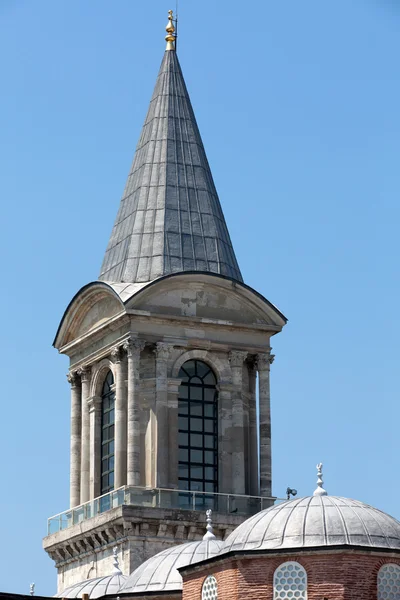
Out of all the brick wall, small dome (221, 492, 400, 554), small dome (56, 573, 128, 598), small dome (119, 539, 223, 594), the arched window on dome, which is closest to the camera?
the brick wall

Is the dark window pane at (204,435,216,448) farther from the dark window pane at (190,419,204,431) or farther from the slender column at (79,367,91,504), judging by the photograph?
the slender column at (79,367,91,504)

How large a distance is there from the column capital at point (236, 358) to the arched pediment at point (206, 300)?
46.8 inches

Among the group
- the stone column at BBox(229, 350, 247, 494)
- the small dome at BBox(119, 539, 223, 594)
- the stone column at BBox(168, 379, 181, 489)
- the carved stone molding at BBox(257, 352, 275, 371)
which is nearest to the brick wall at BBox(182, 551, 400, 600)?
the small dome at BBox(119, 539, 223, 594)

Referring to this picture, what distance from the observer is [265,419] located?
268 ft

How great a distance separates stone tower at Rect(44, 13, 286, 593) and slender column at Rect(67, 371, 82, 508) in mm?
40

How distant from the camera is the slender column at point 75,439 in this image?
8306cm

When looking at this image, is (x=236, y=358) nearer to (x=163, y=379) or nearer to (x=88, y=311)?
(x=163, y=379)

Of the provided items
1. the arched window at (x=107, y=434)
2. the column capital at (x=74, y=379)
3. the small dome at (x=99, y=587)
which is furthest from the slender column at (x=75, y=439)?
the small dome at (x=99, y=587)

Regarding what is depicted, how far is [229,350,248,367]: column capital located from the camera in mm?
Result: 81562

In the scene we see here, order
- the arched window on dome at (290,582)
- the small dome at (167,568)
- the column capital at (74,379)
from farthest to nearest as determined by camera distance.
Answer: the column capital at (74,379), the small dome at (167,568), the arched window on dome at (290,582)

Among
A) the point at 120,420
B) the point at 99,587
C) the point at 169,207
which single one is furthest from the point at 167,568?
the point at 169,207

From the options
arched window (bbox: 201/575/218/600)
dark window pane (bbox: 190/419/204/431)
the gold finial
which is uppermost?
the gold finial

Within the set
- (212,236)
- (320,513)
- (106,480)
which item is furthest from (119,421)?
(320,513)

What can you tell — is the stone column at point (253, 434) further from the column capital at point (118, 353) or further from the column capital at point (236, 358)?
the column capital at point (118, 353)
